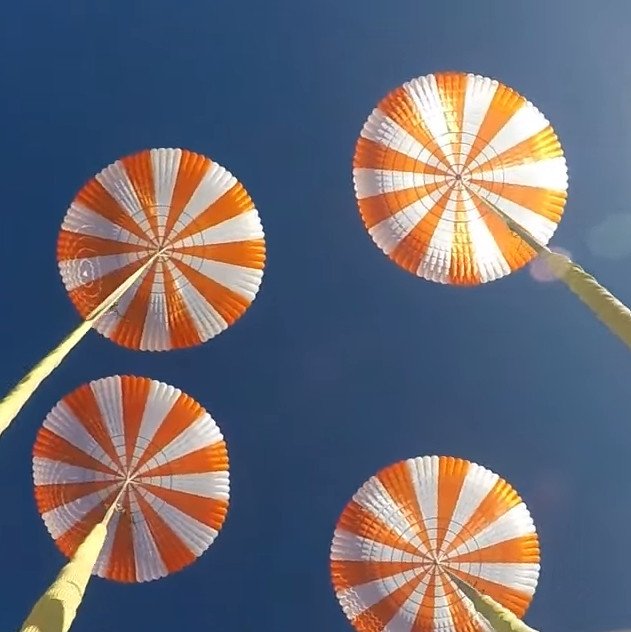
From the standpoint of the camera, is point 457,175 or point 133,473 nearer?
point 457,175

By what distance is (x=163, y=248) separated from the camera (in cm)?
1017

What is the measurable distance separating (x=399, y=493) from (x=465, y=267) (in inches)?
114

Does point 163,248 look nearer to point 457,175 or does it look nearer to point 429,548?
point 457,175

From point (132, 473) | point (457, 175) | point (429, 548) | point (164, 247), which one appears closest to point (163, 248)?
point (164, 247)

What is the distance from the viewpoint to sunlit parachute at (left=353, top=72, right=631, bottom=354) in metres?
9.83

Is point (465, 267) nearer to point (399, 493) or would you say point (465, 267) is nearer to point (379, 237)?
point (379, 237)

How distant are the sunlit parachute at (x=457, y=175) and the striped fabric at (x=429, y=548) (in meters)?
2.58

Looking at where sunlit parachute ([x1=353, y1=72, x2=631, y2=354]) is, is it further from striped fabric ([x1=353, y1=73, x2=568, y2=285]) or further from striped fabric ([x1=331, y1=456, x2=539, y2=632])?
striped fabric ([x1=331, y1=456, x2=539, y2=632])

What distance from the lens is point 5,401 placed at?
530 cm

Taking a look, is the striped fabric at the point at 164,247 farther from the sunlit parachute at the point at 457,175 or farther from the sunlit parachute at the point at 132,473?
the sunlit parachute at the point at 457,175

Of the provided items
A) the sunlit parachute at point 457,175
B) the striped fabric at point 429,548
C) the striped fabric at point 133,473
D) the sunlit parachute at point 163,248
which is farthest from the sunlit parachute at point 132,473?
the sunlit parachute at point 457,175

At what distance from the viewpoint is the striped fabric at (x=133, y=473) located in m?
10.2

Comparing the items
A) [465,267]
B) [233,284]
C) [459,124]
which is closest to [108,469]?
[233,284]

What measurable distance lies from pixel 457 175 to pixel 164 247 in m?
3.66
